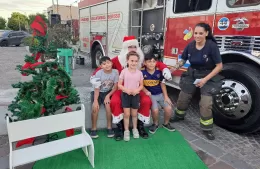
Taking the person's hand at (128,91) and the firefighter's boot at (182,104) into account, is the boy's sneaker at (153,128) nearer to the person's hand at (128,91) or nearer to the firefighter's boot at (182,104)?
the firefighter's boot at (182,104)

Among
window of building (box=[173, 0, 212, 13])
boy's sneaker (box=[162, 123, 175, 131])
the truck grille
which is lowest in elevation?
boy's sneaker (box=[162, 123, 175, 131])

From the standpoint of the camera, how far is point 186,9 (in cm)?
380

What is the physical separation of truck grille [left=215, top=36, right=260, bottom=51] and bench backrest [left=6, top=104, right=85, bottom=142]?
233 centimetres

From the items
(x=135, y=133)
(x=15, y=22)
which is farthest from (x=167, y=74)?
(x=15, y=22)

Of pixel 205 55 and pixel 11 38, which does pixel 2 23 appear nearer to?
pixel 11 38

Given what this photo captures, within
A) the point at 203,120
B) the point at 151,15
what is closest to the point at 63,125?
the point at 203,120

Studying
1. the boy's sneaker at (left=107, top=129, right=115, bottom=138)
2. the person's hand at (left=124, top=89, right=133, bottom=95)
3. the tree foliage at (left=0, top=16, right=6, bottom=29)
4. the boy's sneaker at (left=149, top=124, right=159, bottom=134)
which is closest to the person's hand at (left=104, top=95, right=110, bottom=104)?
the person's hand at (left=124, top=89, right=133, bottom=95)

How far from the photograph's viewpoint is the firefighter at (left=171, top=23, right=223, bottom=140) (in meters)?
2.82

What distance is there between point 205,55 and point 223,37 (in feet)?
2.09

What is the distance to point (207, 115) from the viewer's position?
119 inches

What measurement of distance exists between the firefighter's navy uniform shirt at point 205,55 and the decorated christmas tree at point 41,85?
5.59 feet

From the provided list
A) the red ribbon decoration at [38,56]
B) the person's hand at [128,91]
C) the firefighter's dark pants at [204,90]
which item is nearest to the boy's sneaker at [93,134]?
the person's hand at [128,91]

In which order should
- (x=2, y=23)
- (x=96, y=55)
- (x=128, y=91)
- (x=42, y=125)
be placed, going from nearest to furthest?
(x=42, y=125) → (x=128, y=91) → (x=96, y=55) → (x=2, y=23)

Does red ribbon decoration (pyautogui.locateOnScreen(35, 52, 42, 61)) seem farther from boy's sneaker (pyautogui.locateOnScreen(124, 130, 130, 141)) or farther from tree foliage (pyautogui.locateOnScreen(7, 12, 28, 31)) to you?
tree foliage (pyautogui.locateOnScreen(7, 12, 28, 31))
